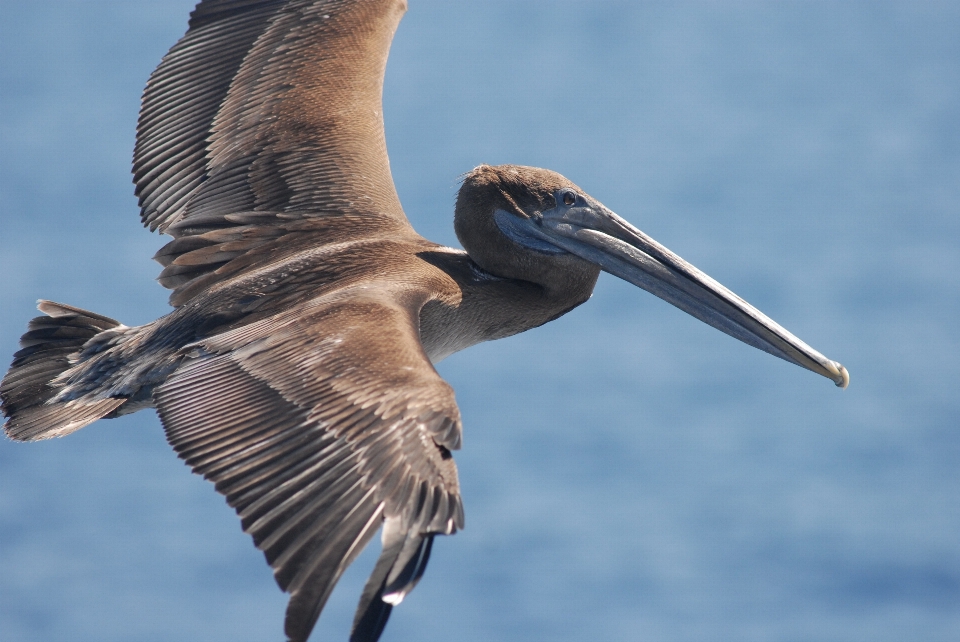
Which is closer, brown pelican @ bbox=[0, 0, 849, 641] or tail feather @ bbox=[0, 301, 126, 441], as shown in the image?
brown pelican @ bbox=[0, 0, 849, 641]

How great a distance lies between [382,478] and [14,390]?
3.02 m

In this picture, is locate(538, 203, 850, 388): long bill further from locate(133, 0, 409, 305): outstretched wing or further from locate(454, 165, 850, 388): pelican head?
locate(133, 0, 409, 305): outstretched wing

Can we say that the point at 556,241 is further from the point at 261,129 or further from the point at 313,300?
the point at 261,129

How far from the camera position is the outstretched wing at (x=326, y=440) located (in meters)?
5.46

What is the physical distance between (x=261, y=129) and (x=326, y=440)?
3497 millimetres

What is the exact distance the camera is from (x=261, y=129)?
8906mm

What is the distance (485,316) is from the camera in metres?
7.76

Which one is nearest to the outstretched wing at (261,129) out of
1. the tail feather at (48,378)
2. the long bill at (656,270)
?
the tail feather at (48,378)

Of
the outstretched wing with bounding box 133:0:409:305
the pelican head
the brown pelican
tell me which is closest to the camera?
the brown pelican

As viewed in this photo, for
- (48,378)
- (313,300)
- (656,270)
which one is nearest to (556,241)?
(656,270)

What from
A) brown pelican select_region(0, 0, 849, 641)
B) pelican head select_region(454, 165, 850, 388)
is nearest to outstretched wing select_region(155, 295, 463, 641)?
brown pelican select_region(0, 0, 849, 641)

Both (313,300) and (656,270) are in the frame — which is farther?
(656,270)

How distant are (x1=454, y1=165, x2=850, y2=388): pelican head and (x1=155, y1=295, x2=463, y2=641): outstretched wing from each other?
114 cm

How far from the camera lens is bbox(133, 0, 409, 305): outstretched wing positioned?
8.25m
